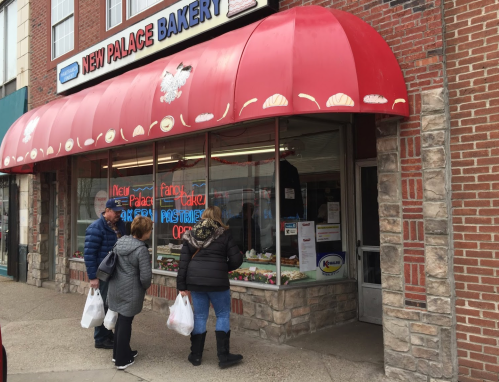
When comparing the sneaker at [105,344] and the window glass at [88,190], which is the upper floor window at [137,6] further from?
the sneaker at [105,344]

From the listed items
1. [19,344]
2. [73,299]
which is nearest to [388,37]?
[19,344]

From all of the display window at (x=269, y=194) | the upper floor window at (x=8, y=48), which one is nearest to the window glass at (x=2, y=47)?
the upper floor window at (x=8, y=48)

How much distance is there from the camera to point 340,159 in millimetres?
6633

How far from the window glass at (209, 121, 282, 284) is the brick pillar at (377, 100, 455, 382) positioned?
182 centimetres

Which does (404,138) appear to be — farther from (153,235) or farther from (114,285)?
(153,235)

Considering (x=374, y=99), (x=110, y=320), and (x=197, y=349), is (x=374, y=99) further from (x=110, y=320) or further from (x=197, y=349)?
(x=110, y=320)

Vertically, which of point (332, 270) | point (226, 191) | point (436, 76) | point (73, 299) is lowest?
point (73, 299)

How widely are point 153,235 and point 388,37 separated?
5.08m

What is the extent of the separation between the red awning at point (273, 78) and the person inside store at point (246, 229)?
1.71 meters

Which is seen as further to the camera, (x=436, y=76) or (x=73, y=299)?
(x=73, y=299)

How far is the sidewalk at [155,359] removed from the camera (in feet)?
15.5

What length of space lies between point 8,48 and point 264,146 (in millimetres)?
10152

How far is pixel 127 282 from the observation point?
16.2 ft

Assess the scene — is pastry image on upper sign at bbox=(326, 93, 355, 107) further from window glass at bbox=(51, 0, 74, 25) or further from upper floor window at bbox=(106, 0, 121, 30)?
window glass at bbox=(51, 0, 74, 25)
